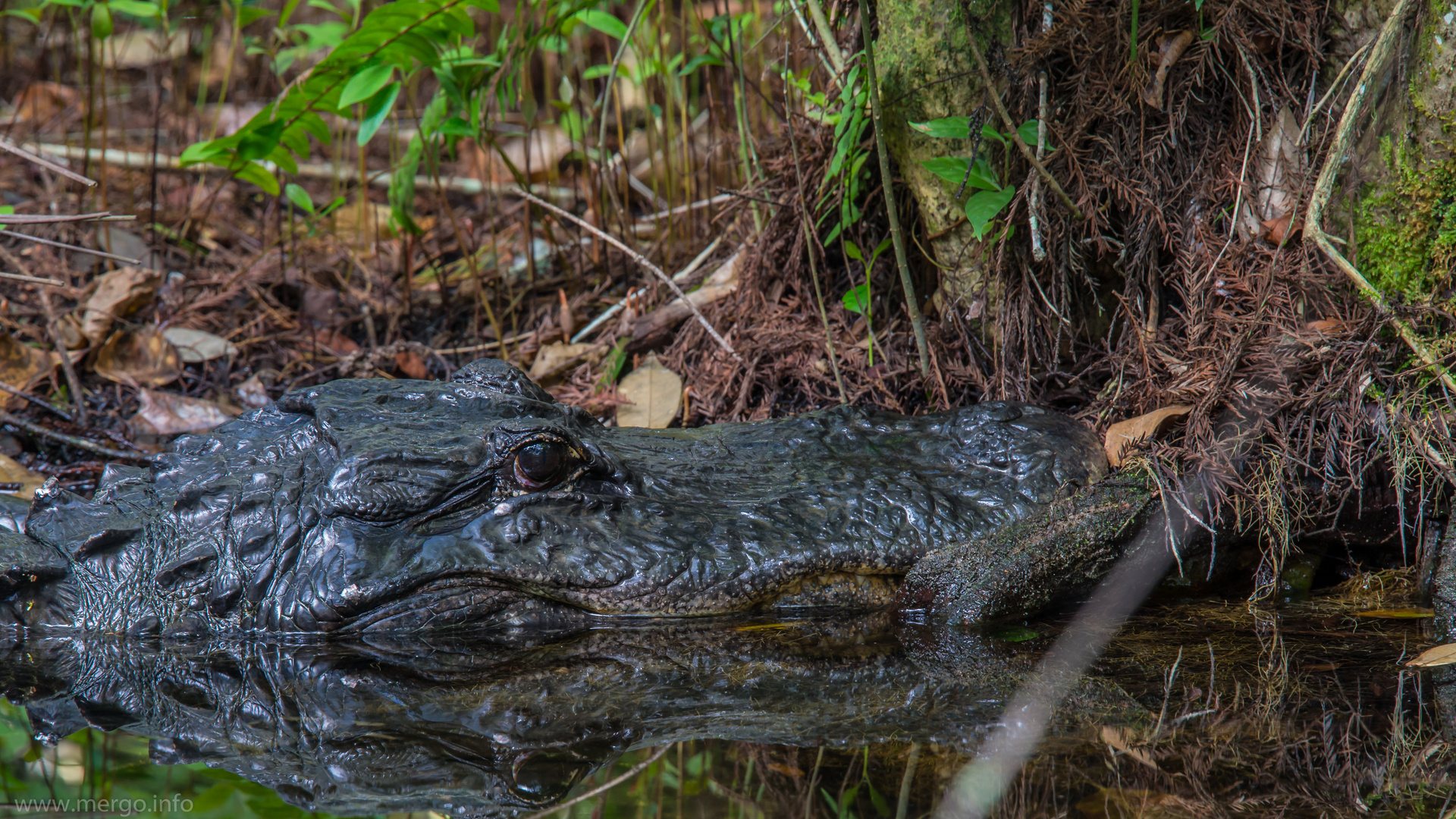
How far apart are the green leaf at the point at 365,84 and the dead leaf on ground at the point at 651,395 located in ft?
4.69

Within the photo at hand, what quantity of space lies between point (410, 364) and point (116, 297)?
4.61 feet

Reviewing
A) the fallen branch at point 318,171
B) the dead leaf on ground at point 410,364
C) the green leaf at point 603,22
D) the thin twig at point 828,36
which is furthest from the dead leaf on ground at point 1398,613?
the fallen branch at point 318,171

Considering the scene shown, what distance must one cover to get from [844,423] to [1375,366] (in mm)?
1439

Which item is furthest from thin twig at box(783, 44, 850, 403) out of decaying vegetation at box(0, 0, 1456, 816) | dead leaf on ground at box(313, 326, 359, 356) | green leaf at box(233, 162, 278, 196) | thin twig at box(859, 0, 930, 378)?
dead leaf on ground at box(313, 326, 359, 356)

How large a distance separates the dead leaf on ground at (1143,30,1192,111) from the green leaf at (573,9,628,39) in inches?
79.1

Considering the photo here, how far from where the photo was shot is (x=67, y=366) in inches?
173

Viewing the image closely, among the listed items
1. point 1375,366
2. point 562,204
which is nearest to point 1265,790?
point 1375,366

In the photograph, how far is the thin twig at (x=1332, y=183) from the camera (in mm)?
2752

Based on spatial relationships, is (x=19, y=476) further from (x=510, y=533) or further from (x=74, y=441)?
(x=510, y=533)

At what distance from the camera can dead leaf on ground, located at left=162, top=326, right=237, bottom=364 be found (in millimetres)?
4902

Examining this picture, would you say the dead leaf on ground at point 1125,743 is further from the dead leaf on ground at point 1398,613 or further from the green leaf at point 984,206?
the green leaf at point 984,206

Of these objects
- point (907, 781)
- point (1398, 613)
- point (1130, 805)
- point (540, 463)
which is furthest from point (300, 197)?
point (1398, 613)

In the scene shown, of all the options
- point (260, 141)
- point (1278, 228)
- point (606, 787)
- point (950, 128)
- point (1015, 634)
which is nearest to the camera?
point (606, 787)

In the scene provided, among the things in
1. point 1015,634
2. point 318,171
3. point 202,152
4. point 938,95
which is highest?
point 938,95
